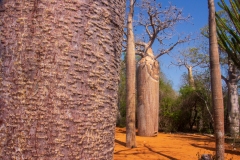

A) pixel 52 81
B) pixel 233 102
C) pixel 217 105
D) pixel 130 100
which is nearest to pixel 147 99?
pixel 130 100

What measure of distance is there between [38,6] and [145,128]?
9.10m

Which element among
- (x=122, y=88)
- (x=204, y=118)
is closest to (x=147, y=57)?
(x=204, y=118)

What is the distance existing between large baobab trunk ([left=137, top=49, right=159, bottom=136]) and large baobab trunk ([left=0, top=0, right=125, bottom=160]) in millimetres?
8732

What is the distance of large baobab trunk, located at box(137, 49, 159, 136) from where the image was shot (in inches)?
372

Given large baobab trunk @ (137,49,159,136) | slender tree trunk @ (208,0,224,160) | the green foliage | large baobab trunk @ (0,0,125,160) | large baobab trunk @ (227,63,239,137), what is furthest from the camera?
the green foliage

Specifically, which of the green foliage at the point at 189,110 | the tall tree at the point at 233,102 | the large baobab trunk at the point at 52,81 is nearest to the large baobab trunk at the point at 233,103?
the tall tree at the point at 233,102

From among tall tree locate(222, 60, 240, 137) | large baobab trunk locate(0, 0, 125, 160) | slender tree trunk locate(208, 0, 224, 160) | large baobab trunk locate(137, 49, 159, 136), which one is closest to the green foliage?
tall tree locate(222, 60, 240, 137)

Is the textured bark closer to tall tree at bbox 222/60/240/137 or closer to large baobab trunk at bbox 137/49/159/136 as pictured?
large baobab trunk at bbox 137/49/159/136

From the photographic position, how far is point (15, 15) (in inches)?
29.3

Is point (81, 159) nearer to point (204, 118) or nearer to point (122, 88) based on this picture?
point (204, 118)

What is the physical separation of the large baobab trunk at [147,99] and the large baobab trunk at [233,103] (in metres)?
3.17

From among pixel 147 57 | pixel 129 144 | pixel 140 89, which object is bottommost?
pixel 129 144

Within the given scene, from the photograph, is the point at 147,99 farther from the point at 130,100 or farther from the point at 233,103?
the point at 233,103

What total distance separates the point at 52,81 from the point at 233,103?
1132cm
